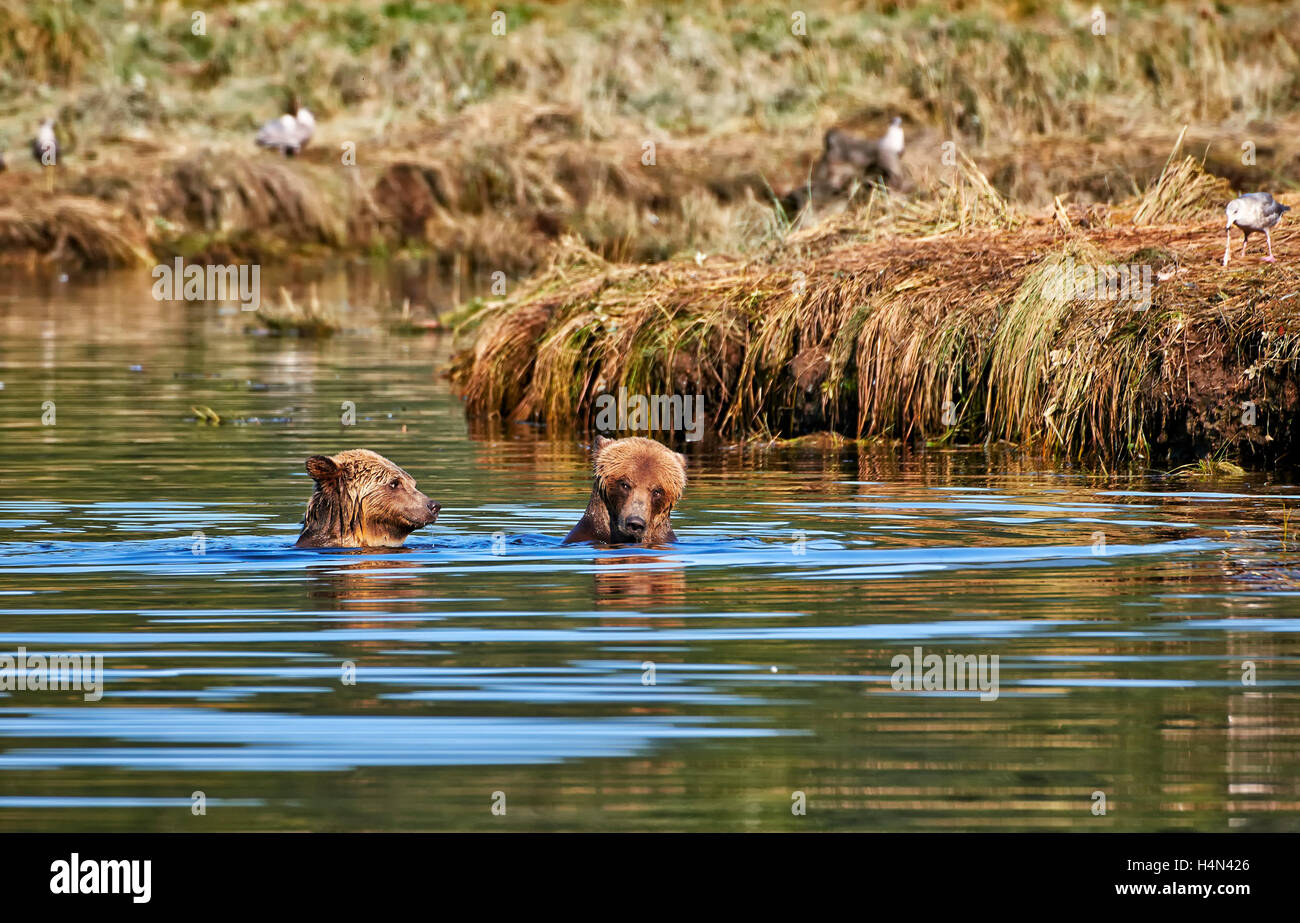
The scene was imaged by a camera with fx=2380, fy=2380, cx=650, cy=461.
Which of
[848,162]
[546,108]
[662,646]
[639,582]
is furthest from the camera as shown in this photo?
[546,108]

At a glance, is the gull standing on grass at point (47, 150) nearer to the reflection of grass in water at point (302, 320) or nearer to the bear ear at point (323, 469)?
the reflection of grass in water at point (302, 320)

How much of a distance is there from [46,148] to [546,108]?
10290 millimetres

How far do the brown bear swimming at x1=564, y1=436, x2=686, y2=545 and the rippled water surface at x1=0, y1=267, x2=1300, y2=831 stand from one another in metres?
0.21

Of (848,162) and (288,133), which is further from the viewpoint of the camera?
(288,133)

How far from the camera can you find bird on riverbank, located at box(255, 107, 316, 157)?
47812mm

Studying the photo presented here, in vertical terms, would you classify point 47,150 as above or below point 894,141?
above

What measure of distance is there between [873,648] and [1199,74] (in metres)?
38.1

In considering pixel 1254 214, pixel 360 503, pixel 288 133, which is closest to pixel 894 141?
pixel 1254 214

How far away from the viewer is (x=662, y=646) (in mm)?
10578

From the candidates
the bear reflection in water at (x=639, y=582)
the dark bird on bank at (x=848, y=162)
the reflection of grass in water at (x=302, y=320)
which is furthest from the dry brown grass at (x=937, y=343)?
the dark bird on bank at (x=848, y=162)

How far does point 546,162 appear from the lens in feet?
157

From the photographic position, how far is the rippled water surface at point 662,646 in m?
7.92

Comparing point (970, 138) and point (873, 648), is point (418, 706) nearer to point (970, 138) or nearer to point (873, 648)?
point (873, 648)

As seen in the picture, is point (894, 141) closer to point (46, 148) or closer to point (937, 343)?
point (937, 343)
